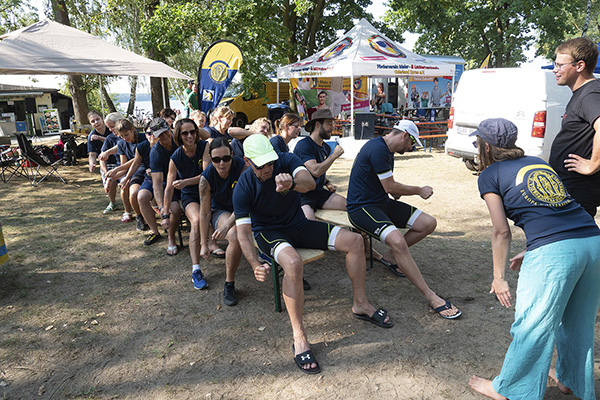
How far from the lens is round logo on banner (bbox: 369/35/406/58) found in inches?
480

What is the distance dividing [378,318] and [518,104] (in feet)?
18.3

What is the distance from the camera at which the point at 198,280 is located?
4195 millimetres

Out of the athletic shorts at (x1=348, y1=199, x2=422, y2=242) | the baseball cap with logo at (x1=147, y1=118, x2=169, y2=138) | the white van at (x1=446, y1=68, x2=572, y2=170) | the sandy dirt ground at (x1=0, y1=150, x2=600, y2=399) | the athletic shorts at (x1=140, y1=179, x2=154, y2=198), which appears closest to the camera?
the sandy dirt ground at (x1=0, y1=150, x2=600, y2=399)

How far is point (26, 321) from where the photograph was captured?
3.66 metres

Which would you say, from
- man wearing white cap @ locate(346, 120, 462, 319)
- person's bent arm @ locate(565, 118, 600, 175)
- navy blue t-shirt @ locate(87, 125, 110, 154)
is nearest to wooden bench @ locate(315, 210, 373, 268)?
man wearing white cap @ locate(346, 120, 462, 319)

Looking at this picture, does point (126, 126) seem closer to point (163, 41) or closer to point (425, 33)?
point (163, 41)

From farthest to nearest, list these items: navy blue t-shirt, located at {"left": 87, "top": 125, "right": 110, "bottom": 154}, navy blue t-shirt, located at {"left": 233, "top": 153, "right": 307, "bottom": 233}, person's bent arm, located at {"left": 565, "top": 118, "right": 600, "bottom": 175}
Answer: navy blue t-shirt, located at {"left": 87, "top": 125, "right": 110, "bottom": 154} < navy blue t-shirt, located at {"left": 233, "top": 153, "right": 307, "bottom": 233} < person's bent arm, located at {"left": 565, "top": 118, "right": 600, "bottom": 175}

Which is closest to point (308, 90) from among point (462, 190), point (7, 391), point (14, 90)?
point (462, 190)

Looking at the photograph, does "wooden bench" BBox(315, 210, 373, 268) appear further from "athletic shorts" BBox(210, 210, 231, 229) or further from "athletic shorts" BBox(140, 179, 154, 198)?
"athletic shorts" BBox(140, 179, 154, 198)

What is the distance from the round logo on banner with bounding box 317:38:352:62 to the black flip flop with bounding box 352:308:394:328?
401 inches

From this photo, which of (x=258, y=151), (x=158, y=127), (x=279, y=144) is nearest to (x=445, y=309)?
(x=258, y=151)

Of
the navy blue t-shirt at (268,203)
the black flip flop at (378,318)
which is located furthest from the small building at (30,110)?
the black flip flop at (378,318)

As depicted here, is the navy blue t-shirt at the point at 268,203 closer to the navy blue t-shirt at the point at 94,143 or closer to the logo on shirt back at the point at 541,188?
the logo on shirt back at the point at 541,188

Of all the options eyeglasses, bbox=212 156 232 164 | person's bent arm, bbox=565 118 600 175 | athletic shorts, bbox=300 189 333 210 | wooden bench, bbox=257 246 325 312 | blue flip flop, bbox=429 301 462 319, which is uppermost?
person's bent arm, bbox=565 118 600 175
